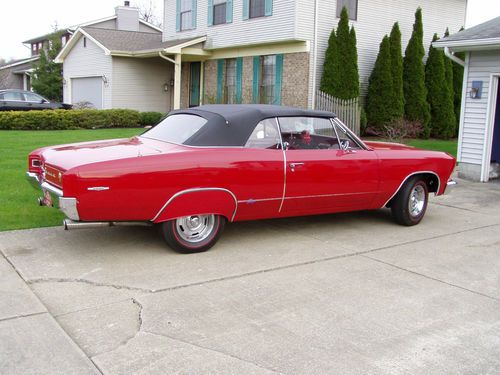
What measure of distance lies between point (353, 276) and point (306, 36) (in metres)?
14.3

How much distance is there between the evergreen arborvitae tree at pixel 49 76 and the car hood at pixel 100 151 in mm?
31492

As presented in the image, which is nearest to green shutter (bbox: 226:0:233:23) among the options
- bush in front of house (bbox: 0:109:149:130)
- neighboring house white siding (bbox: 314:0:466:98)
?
neighboring house white siding (bbox: 314:0:466:98)

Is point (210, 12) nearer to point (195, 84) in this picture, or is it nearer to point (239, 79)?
point (239, 79)

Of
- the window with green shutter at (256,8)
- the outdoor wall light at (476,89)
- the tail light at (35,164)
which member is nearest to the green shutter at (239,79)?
the window with green shutter at (256,8)

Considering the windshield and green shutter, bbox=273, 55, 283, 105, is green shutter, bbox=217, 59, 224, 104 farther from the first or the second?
the windshield

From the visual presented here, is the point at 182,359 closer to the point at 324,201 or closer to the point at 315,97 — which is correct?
the point at 324,201

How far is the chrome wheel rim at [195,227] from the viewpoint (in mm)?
5801

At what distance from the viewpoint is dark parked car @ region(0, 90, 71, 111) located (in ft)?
78.1

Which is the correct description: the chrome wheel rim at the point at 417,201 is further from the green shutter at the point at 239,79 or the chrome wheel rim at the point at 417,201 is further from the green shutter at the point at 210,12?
the green shutter at the point at 210,12

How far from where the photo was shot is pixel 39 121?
20.1 m

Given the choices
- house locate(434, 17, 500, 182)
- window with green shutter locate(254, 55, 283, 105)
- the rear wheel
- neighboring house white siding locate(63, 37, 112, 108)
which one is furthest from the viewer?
neighboring house white siding locate(63, 37, 112, 108)

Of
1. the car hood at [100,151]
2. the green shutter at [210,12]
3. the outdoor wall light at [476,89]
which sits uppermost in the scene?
the green shutter at [210,12]

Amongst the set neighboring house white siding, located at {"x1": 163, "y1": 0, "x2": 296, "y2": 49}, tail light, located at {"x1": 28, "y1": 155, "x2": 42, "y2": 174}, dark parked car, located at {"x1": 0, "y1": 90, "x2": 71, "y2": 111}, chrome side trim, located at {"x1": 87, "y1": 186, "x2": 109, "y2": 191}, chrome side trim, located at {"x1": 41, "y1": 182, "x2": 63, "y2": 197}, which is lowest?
chrome side trim, located at {"x1": 41, "y1": 182, "x2": 63, "y2": 197}

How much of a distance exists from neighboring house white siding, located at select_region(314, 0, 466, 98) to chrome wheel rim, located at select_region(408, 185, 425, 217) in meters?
11.7
